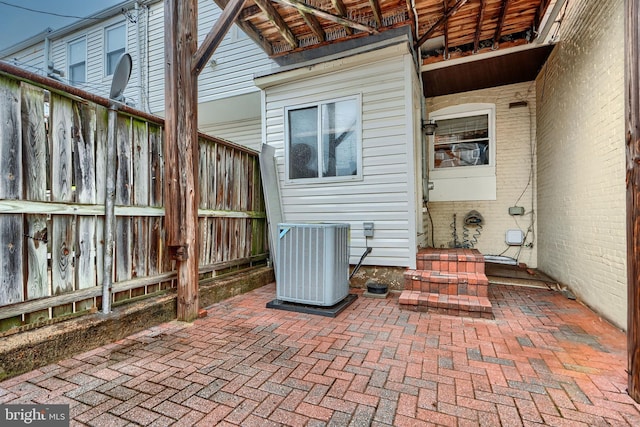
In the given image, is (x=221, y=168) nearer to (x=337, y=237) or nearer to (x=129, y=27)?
(x=337, y=237)

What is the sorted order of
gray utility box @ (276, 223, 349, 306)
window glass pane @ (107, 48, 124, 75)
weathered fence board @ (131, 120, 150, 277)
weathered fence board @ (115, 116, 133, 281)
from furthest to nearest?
window glass pane @ (107, 48, 124, 75) < gray utility box @ (276, 223, 349, 306) < weathered fence board @ (131, 120, 150, 277) < weathered fence board @ (115, 116, 133, 281)

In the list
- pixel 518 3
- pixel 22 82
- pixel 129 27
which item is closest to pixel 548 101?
pixel 518 3

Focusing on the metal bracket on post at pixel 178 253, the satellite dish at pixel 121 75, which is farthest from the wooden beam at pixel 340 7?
the metal bracket on post at pixel 178 253

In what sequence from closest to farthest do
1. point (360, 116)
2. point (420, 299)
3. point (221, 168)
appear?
point (420, 299), point (221, 168), point (360, 116)

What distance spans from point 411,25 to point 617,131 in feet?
8.92

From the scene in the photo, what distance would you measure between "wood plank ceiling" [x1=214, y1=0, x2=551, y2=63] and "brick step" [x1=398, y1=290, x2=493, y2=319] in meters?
3.43

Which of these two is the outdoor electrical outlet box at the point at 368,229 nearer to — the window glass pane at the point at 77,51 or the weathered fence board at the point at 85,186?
the weathered fence board at the point at 85,186

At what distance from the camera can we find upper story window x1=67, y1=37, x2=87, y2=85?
26.2 feet

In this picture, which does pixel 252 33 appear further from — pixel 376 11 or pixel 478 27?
pixel 478 27

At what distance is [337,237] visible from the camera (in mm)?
3359

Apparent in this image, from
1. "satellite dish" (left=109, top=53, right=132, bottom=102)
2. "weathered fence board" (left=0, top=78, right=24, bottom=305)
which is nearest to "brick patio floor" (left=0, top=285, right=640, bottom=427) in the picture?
"weathered fence board" (left=0, top=78, right=24, bottom=305)

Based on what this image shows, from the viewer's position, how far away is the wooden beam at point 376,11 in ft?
12.0

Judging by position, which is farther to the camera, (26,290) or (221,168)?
(221,168)

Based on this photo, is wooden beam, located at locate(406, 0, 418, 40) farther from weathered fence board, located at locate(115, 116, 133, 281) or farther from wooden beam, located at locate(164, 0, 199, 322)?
weathered fence board, located at locate(115, 116, 133, 281)
